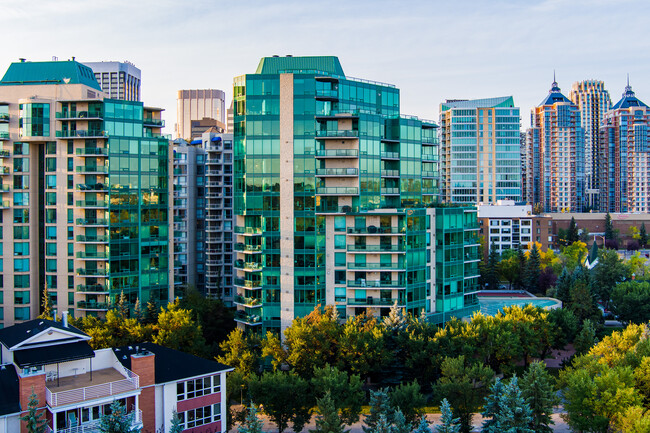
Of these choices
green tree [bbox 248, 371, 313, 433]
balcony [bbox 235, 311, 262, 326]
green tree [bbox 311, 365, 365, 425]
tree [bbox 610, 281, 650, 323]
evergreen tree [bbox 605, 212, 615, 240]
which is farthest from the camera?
evergreen tree [bbox 605, 212, 615, 240]

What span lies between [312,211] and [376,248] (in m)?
7.90

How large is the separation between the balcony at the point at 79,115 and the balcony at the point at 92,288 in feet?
63.3

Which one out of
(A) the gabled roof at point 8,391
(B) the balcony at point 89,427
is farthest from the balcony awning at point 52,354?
(B) the balcony at point 89,427

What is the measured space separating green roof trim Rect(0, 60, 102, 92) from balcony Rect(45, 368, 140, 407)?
46146 millimetres

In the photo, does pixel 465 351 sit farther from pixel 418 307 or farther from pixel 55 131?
pixel 55 131

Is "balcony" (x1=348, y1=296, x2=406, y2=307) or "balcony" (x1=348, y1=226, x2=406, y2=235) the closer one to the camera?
"balcony" (x1=348, y1=296, x2=406, y2=307)

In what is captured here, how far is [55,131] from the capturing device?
Result: 67938mm

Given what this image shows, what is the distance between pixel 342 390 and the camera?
45.4m

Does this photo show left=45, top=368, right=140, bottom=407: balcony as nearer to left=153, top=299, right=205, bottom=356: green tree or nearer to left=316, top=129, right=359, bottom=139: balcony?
left=153, top=299, right=205, bottom=356: green tree

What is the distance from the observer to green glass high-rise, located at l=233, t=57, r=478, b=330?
61719 mm

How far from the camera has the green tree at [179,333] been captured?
181ft

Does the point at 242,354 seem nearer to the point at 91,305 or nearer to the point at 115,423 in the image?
the point at 115,423

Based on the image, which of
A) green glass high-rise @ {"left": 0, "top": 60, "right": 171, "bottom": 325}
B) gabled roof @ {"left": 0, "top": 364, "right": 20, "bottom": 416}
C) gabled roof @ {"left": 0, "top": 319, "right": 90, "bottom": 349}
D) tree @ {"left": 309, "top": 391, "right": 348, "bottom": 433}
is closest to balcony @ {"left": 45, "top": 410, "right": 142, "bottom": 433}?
gabled roof @ {"left": 0, "top": 364, "right": 20, "bottom": 416}

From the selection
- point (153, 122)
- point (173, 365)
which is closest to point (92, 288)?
point (153, 122)
